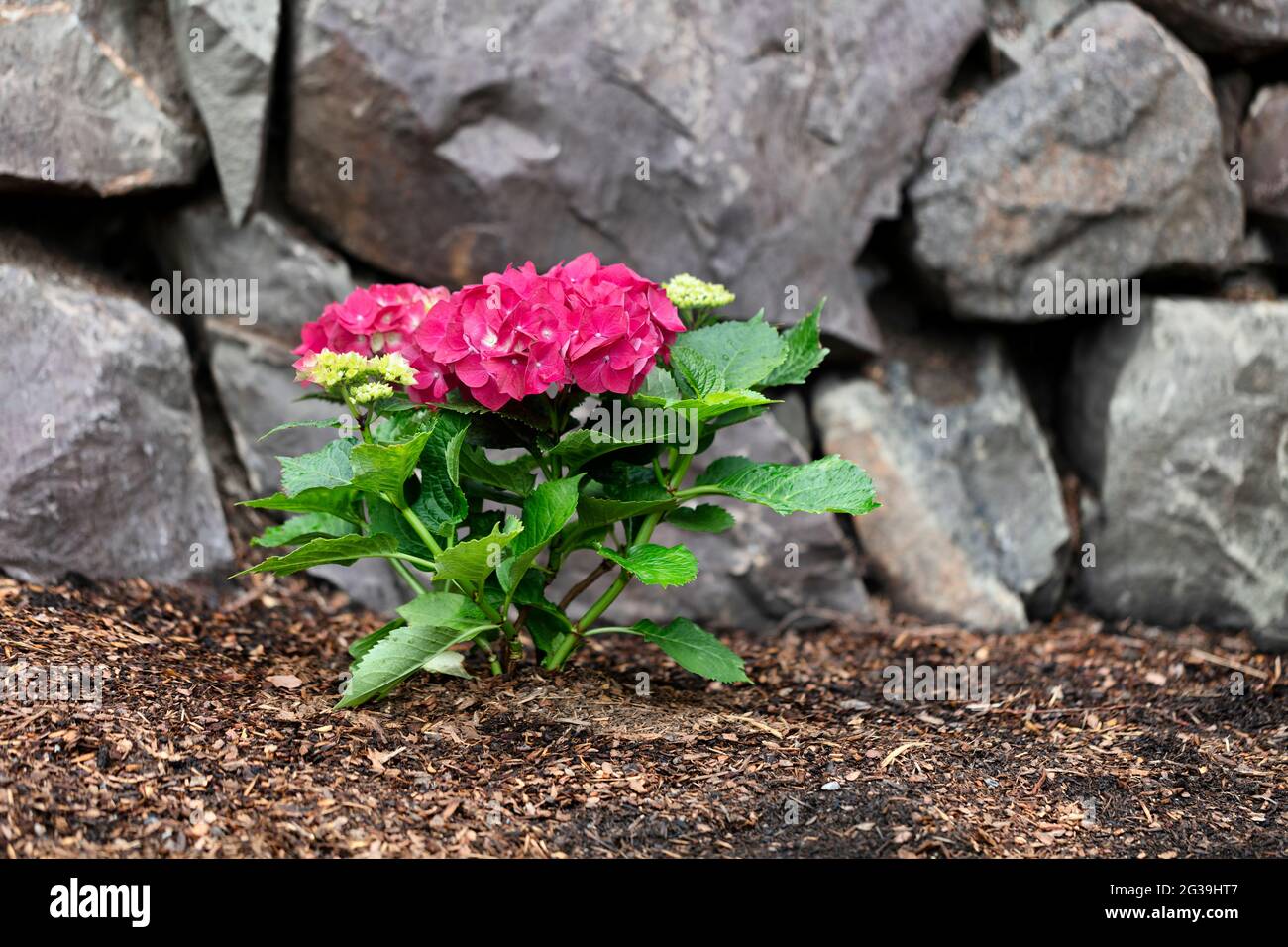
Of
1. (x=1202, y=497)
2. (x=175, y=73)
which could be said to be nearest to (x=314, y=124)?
(x=175, y=73)

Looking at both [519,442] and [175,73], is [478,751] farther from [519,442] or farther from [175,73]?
[175,73]

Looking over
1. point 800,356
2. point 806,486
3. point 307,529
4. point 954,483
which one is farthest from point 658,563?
point 954,483

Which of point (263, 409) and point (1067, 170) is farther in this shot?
point (1067, 170)

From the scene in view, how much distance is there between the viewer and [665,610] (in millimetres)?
4512

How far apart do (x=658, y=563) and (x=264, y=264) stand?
88.8 inches

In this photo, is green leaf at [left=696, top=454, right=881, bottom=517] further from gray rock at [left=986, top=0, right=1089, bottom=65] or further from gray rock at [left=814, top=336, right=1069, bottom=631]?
gray rock at [left=986, top=0, right=1089, bottom=65]

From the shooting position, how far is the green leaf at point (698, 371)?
2.94 meters

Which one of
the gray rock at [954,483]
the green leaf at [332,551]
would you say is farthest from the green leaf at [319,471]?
the gray rock at [954,483]

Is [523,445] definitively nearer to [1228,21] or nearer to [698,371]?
[698,371]

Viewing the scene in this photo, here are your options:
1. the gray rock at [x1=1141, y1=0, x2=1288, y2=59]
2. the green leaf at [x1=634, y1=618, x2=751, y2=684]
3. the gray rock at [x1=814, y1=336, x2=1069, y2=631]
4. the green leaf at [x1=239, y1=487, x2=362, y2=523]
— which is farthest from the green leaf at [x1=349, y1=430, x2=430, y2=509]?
the gray rock at [x1=1141, y1=0, x2=1288, y2=59]

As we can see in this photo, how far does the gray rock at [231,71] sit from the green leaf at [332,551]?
1.91 meters

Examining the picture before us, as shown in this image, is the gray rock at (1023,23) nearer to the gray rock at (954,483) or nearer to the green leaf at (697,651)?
the gray rock at (954,483)

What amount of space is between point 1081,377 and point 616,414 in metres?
2.79

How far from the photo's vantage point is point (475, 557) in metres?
2.78
